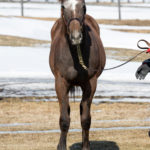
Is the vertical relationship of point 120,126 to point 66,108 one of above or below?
below

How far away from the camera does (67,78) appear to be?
25.9 ft

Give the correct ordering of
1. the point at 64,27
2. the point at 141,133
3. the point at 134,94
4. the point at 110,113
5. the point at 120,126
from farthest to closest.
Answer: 1. the point at 134,94
2. the point at 110,113
3. the point at 120,126
4. the point at 141,133
5. the point at 64,27

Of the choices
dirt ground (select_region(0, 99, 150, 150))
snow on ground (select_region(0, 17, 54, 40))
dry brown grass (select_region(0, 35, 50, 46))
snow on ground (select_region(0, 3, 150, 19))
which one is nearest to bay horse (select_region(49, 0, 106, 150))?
dirt ground (select_region(0, 99, 150, 150))

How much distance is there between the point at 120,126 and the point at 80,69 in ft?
10.9

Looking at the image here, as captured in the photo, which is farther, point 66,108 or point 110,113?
point 110,113

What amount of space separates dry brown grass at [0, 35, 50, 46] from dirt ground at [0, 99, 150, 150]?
11587mm

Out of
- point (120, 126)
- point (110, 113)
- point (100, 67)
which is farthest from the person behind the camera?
point (110, 113)

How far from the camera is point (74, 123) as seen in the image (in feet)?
36.7

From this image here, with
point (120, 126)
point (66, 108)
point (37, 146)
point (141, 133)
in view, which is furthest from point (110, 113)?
point (66, 108)

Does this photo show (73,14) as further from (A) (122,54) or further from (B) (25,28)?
(B) (25,28)

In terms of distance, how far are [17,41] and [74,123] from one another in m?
15.4

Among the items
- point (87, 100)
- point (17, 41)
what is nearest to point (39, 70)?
point (17, 41)

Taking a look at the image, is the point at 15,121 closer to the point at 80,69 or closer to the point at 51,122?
the point at 51,122

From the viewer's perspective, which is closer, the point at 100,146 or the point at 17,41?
the point at 100,146
